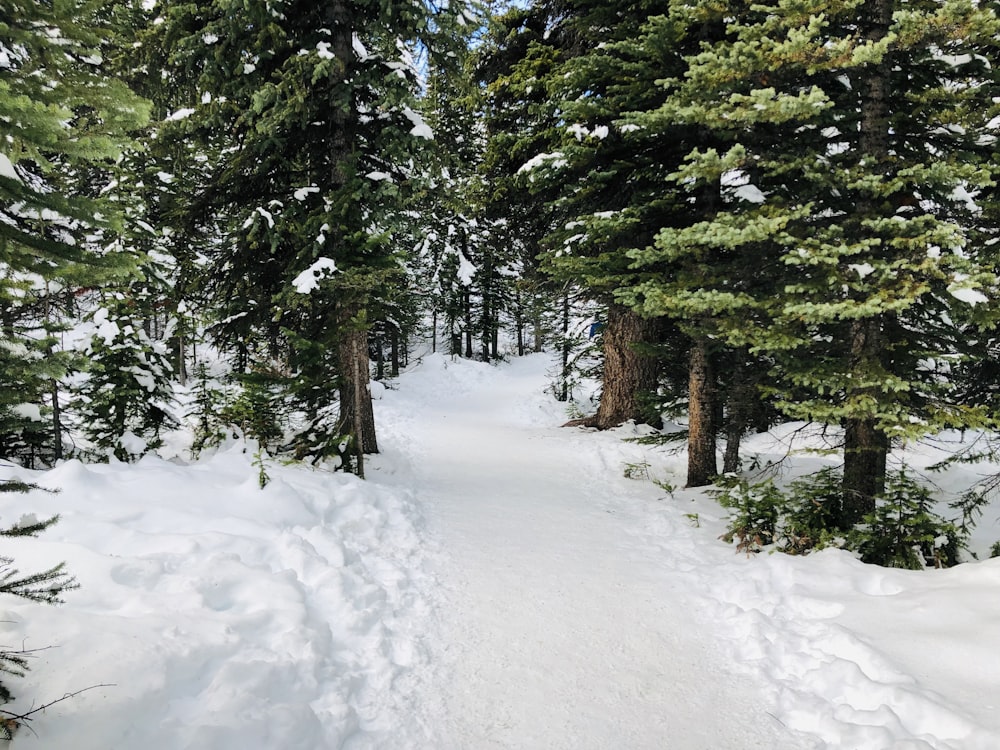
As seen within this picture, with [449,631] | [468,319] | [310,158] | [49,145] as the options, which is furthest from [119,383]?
[468,319]

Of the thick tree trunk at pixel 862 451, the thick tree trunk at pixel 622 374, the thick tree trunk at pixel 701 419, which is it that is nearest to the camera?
the thick tree trunk at pixel 862 451

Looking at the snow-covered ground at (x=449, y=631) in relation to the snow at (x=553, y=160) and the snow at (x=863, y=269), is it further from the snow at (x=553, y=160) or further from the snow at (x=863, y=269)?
the snow at (x=553, y=160)

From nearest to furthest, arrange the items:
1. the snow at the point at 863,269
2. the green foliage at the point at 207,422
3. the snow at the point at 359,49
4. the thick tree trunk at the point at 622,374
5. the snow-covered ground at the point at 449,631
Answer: the snow-covered ground at the point at 449,631 < the snow at the point at 863,269 < the snow at the point at 359,49 < the green foliage at the point at 207,422 < the thick tree trunk at the point at 622,374

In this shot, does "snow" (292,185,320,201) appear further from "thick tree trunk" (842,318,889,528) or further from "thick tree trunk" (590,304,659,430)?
"thick tree trunk" (842,318,889,528)

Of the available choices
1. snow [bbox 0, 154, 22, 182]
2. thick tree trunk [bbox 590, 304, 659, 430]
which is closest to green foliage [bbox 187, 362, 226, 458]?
snow [bbox 0, 154, 22, 182]

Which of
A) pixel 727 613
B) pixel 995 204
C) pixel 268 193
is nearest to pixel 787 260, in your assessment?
pixel 995 204

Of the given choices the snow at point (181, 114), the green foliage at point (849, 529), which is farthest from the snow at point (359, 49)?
the green foliage at point (849, 529)

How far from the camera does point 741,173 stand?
752 cm

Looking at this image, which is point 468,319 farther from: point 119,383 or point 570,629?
point 570,629

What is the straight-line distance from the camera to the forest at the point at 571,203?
470cm

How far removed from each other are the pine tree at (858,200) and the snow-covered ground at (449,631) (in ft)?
6.02

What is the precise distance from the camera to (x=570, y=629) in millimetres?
4738

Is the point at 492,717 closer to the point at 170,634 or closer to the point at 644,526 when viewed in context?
the point at 170,634

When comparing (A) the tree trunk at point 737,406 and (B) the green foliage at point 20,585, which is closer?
(B) the green foliage at point 20,585
